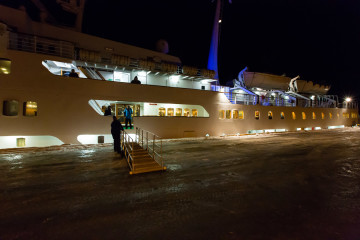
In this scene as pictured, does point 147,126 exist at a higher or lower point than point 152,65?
lower

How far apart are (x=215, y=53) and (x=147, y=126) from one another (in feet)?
48.0

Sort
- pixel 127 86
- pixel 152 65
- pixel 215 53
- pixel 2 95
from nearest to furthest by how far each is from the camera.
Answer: pixel 2 95 < pixel 127 86 < pixel 152 65 < pixel 215 53

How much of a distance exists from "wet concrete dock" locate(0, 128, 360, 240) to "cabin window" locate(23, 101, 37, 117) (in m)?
2.95

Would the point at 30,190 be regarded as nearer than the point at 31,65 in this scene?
Yes

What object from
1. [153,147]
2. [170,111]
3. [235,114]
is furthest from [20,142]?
[235,114]

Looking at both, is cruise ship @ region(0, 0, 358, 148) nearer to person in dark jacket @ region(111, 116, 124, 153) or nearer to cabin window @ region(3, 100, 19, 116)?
cabin window @ region(3, 100, 19, 116)

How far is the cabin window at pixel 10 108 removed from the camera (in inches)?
328

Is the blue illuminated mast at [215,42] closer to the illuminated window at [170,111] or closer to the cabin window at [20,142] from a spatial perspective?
the illuminated window at [170,111]

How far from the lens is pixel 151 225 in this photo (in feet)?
9.73

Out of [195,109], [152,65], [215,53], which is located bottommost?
[195,109]

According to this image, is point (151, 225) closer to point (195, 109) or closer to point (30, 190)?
point (30, 190)

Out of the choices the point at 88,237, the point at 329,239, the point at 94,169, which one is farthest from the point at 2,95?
the point at 329,239

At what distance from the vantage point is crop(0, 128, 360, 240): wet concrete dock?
283cm

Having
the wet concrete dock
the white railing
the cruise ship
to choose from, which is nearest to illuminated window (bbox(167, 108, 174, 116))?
the cruise ship
